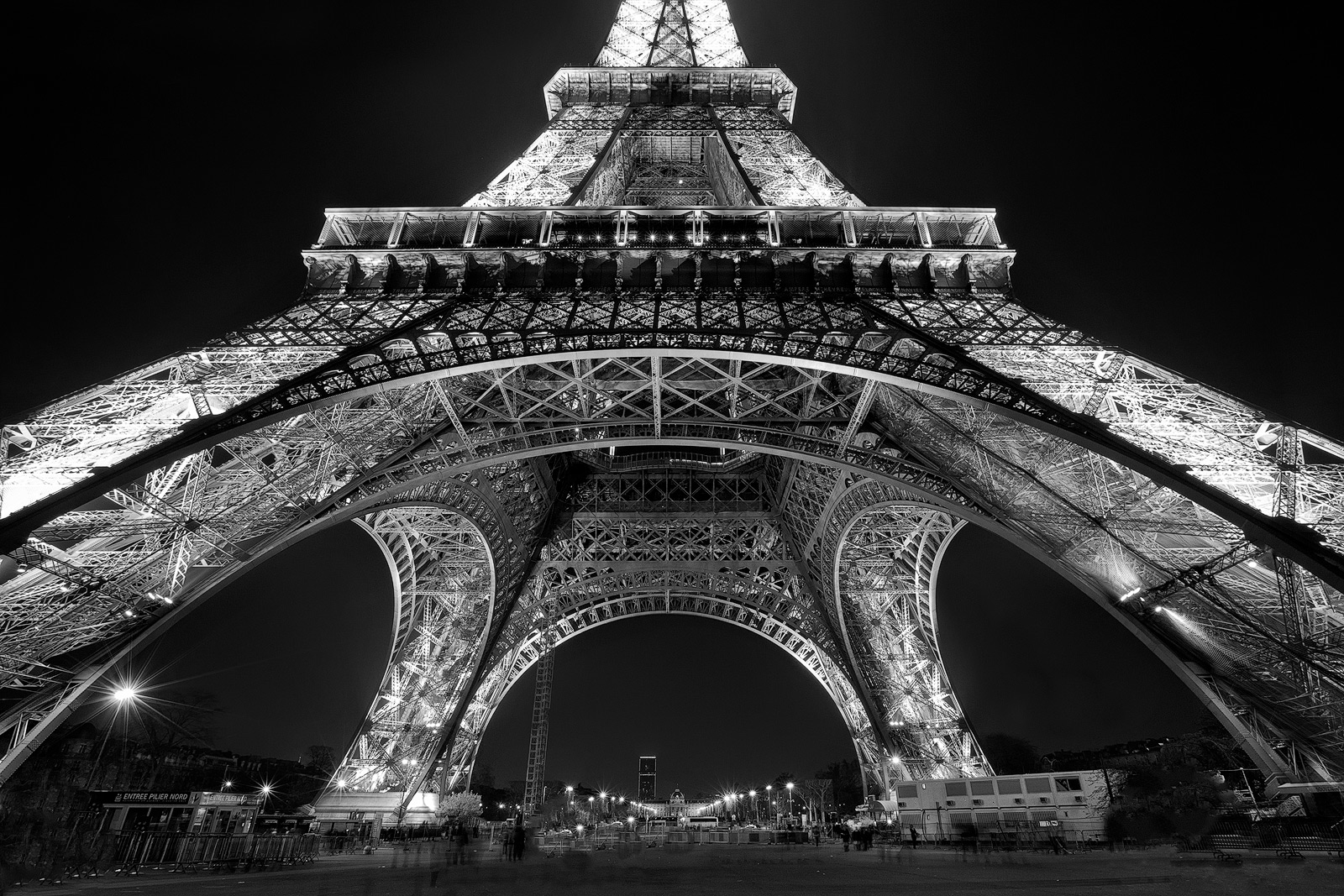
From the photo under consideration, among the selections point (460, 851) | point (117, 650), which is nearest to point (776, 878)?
point (460, 851)

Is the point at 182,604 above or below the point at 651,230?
below

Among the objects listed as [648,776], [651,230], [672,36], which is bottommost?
[648,776]

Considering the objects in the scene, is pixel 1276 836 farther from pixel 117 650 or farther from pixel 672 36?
pixel 672 36

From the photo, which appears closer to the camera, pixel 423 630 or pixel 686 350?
pixel 686 350

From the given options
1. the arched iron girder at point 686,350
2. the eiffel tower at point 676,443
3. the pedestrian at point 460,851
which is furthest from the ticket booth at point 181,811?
the arched iron girder at point 686,350

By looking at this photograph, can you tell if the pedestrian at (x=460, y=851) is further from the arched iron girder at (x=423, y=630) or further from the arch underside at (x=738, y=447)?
the arched iron girder at (x=423, y=630)

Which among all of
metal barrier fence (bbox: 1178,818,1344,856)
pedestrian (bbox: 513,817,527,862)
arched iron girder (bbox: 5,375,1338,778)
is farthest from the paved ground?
arched iron girder (bbox: 5,375,1338,778)
